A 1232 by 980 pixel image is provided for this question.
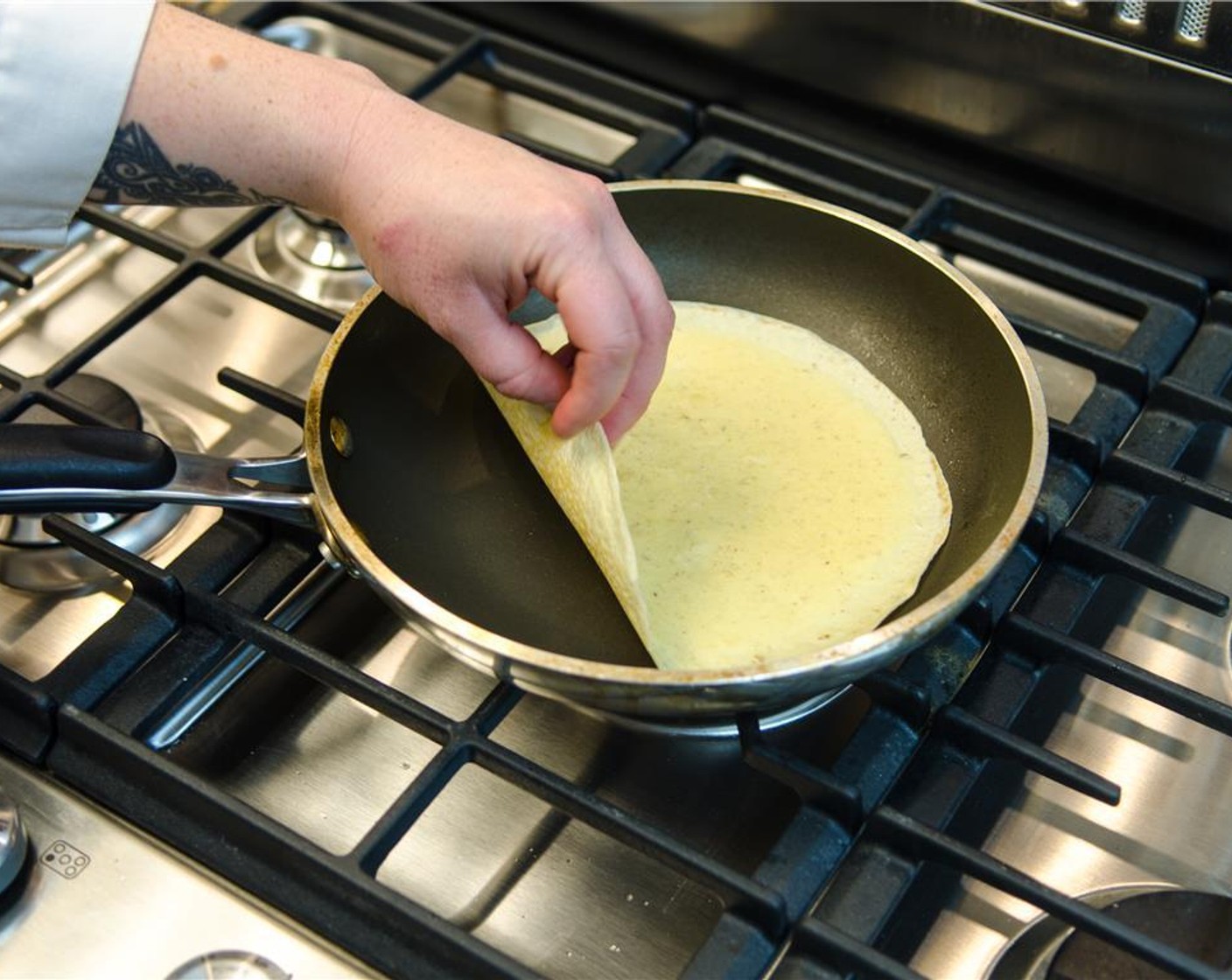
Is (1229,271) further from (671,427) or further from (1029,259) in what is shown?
(671,427)

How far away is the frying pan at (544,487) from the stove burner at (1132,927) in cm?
15

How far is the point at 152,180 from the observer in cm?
74

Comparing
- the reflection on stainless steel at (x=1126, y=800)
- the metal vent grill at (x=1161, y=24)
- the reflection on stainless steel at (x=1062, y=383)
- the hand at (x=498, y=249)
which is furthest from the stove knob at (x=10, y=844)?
the metal vent grill at (x=1161, y=24)

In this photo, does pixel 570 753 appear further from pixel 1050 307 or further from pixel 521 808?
pixel 1050 307

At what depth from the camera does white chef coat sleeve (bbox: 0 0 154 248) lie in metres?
0.68

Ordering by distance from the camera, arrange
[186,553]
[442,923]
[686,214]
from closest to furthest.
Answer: [442,923] → [186,553] → [686,214]

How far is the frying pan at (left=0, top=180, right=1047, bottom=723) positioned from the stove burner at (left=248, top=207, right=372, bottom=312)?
0.13m

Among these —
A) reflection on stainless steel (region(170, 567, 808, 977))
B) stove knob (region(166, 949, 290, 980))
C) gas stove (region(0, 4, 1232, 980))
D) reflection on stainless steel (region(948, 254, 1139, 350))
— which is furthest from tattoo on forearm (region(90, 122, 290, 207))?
reflection on stainless steel (region(948, 254, 1139, 350))

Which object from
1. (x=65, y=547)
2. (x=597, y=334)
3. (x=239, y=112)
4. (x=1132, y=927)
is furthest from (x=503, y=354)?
(x=1132, y=927)

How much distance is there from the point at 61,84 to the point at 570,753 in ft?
1.29

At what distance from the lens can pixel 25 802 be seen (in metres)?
0.68

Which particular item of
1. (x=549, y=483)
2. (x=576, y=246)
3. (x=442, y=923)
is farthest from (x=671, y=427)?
(x=442, y=923)

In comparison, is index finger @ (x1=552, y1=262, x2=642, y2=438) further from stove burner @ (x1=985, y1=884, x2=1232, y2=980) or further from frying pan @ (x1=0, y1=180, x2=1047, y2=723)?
stove burner @ (x1=985, y1=884, x2=1232, y2=980)

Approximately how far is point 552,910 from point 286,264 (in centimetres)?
48
